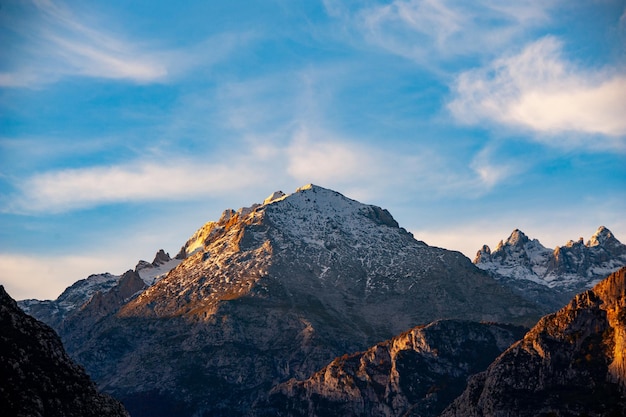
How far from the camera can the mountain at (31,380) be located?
180 m

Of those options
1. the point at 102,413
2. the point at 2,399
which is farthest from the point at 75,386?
the point at 2,399

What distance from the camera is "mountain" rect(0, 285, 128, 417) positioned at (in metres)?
180

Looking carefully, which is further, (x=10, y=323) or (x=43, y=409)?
(x=10, y=323)

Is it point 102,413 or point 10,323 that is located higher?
point 10,323

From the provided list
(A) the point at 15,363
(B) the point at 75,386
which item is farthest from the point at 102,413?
(A) the point at 15,363

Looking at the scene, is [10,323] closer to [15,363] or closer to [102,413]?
[15,363]

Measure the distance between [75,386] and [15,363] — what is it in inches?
634

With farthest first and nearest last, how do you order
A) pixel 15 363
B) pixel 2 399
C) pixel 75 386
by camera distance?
pixel 75 386 → pixel 15 363 → pixel 2 399

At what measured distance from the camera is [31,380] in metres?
188

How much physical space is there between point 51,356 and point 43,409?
17554mm

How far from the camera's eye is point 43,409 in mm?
184000

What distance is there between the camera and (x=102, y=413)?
199 meters

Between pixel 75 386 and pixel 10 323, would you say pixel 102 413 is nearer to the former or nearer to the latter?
pixel 75 386

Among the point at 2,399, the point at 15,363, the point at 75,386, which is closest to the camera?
the point at 2,399
